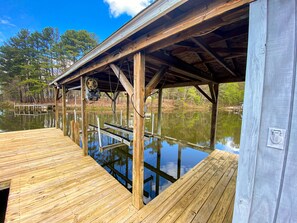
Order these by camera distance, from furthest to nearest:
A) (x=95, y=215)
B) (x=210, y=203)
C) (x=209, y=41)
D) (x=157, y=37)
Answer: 1. (x=210, y=203)
2. (x=209, y=41)
3. (x=95, y=215)
4. (x=157, y=37)

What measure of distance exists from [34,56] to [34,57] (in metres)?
0.66

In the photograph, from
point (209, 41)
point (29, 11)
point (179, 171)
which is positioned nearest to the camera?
point (209, 41)

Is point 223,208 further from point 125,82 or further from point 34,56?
point 34,56

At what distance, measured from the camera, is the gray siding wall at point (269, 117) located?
68cm

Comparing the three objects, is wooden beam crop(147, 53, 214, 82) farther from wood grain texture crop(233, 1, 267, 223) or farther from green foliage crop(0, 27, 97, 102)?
green foliage crop(0, 27, 97, 102)

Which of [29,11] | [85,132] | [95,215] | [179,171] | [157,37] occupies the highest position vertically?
[29,11]

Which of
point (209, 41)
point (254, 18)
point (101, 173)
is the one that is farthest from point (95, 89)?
point (254, 18)

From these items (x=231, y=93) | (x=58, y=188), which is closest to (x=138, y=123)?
(x=58, y=188)

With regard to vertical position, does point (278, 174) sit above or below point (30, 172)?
above

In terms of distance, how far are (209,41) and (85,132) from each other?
366 centimetres

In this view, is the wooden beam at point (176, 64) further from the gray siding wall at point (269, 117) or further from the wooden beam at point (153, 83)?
the gray siding wall at point (269, 117)

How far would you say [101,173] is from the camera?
2.73 m

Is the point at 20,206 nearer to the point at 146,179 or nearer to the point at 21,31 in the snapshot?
the point at 146,179

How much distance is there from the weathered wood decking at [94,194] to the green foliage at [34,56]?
19.5 metres
